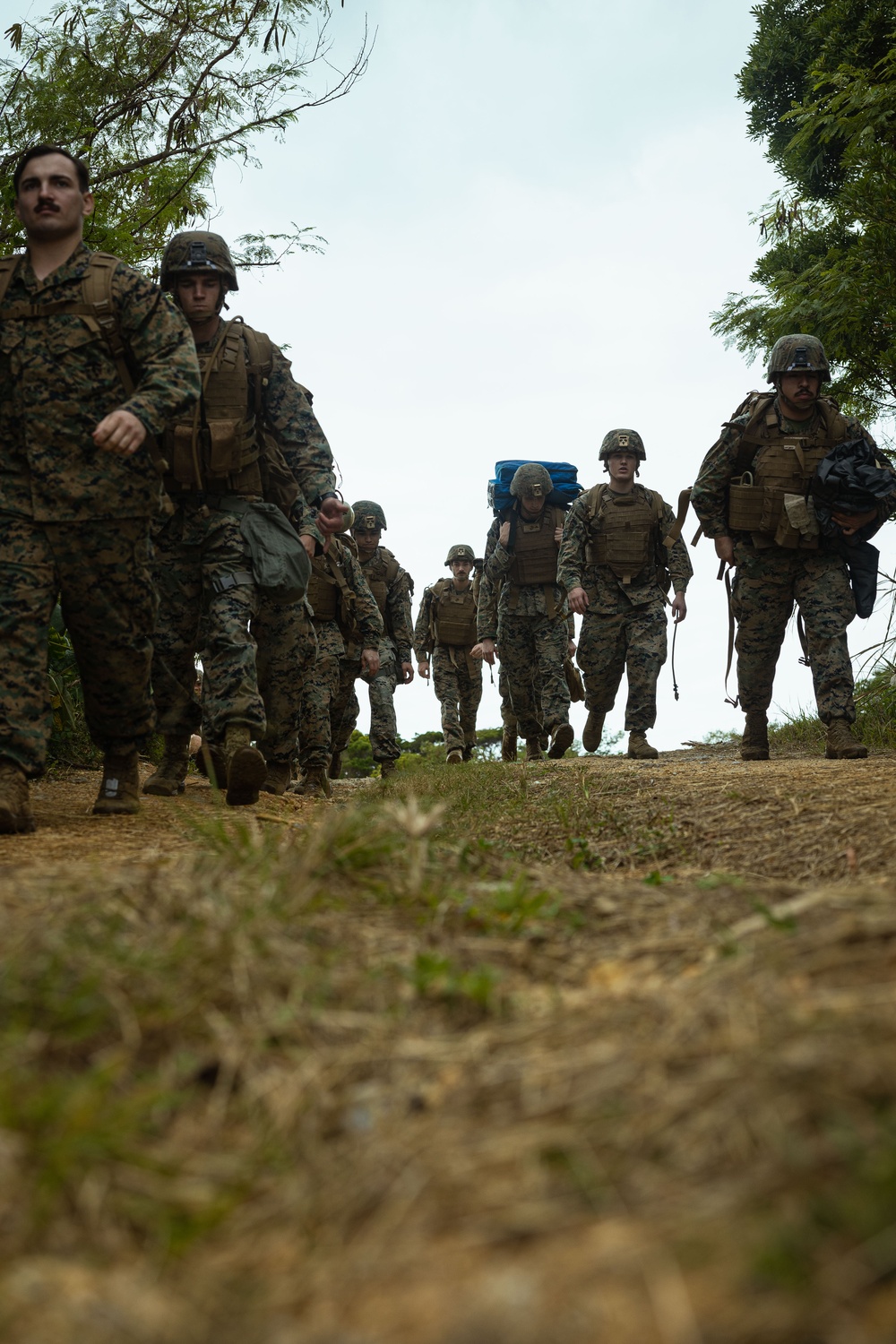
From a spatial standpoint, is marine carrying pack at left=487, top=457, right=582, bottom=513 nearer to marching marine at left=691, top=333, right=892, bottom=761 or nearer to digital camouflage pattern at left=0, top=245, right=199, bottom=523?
marching marine at left=691, top=333, right=892, bottom=761

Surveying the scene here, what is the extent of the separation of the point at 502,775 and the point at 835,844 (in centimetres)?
432

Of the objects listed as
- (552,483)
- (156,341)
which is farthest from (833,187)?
(156,341)

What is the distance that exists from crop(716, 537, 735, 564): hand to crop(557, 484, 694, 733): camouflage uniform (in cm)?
248

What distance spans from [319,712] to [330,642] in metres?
1.13

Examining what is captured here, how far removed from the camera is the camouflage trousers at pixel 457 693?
15438mm

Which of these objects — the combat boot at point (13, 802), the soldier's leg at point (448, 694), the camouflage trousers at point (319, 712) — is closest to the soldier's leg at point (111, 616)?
the combat boot at point (13, 802)

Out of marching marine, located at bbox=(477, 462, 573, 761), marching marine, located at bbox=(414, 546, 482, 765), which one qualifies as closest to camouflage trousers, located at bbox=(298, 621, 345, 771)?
marching marine, located at bbox=(477, 462, 573, 761)

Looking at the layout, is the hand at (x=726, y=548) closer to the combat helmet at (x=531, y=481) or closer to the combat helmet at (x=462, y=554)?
the combat helmet at (x=531, y=481)

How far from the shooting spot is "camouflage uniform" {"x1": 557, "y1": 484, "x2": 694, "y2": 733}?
10.9 metres

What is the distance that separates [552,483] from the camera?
13.0 meters

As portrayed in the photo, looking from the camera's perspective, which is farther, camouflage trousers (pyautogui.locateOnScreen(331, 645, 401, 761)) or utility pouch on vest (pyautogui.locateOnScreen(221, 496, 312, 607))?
camouflage trousers (pyautogui.locateOnScreen(331, 645, 401, 761))

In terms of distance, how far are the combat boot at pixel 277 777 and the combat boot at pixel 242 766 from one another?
1564 mm

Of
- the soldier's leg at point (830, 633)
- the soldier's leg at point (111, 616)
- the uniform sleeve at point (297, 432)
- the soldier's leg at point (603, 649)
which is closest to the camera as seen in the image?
the soldier's leg at point (111, 616)

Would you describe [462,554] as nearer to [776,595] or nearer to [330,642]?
[330,642]
